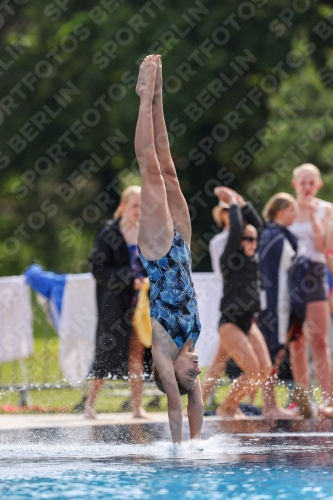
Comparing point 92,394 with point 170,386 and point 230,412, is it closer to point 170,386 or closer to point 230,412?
point 230,412

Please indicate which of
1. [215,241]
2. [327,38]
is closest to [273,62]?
[327,38]

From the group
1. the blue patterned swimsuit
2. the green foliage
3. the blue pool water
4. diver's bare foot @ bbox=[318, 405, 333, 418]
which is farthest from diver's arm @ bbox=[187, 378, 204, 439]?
the green foliage

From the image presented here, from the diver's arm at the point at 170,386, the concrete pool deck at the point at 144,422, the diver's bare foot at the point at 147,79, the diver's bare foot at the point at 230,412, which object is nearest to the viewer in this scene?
the diver's arm at the point at 170,386

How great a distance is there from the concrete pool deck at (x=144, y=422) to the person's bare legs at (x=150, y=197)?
202cm

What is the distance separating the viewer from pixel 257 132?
24812 mm

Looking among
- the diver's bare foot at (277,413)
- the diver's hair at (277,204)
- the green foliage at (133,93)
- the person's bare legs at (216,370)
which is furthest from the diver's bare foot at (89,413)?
the green foliage at (133,93)

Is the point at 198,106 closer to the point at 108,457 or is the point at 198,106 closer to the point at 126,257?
the point at 126,257

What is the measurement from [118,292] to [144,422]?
136 centimetres

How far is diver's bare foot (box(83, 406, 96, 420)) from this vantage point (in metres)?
9.34

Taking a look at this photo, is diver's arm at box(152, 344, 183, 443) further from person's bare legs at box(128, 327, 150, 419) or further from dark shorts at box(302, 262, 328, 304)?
dark shorts at box(302, 262, 328, 304)

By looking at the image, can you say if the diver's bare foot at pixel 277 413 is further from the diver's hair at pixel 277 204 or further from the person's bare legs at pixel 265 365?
the diver's hair at pixel 277 204

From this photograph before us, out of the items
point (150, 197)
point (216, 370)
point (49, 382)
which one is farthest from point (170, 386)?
point (49, 382)

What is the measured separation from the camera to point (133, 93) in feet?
76.6

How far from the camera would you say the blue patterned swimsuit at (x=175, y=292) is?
6.63 m
